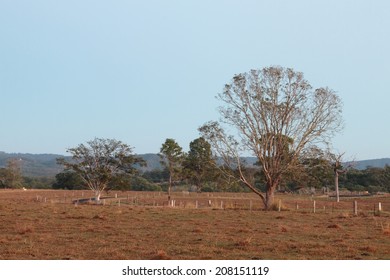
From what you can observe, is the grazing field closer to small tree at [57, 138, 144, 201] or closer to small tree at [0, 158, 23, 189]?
small tree at [57, 138, 144, 201]

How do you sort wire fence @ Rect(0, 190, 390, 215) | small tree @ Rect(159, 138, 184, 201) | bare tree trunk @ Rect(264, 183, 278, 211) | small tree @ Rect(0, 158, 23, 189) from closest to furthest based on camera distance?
1. wire fence @ Rect(0, 190, 390, 215)
2. bare tree trunk @ Rect(264, 183, 278, 211)
3. small tree @ Rect(159, 138, 184, 201)
4. small tree @ Rect(0, 158, 23, 189)

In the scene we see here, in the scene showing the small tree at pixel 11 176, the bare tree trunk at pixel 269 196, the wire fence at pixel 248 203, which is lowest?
the wire fence at pixel 248 203

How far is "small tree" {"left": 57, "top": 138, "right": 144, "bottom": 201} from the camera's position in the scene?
57.7 meters

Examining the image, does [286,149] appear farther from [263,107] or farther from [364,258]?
[364,258]

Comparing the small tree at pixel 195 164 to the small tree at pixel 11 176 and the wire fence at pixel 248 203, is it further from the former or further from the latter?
the small tree at pixel 11 176

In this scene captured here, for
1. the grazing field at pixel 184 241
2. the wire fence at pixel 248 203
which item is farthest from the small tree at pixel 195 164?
the grazing field at pixel 184 241

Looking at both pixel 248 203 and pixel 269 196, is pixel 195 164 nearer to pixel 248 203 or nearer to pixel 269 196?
pixel 248 203

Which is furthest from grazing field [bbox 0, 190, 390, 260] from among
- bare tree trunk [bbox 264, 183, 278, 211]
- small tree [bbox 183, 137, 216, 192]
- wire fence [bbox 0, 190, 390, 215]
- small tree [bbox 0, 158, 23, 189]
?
small tree [bbox 0, 158, 23, 189]

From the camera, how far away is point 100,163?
59.0 m

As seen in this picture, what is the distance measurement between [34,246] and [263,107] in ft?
92.4

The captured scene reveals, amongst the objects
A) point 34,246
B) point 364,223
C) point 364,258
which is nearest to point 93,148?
point 364,223

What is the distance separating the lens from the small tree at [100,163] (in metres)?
57.7

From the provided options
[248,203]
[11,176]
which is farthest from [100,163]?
[11,176]
